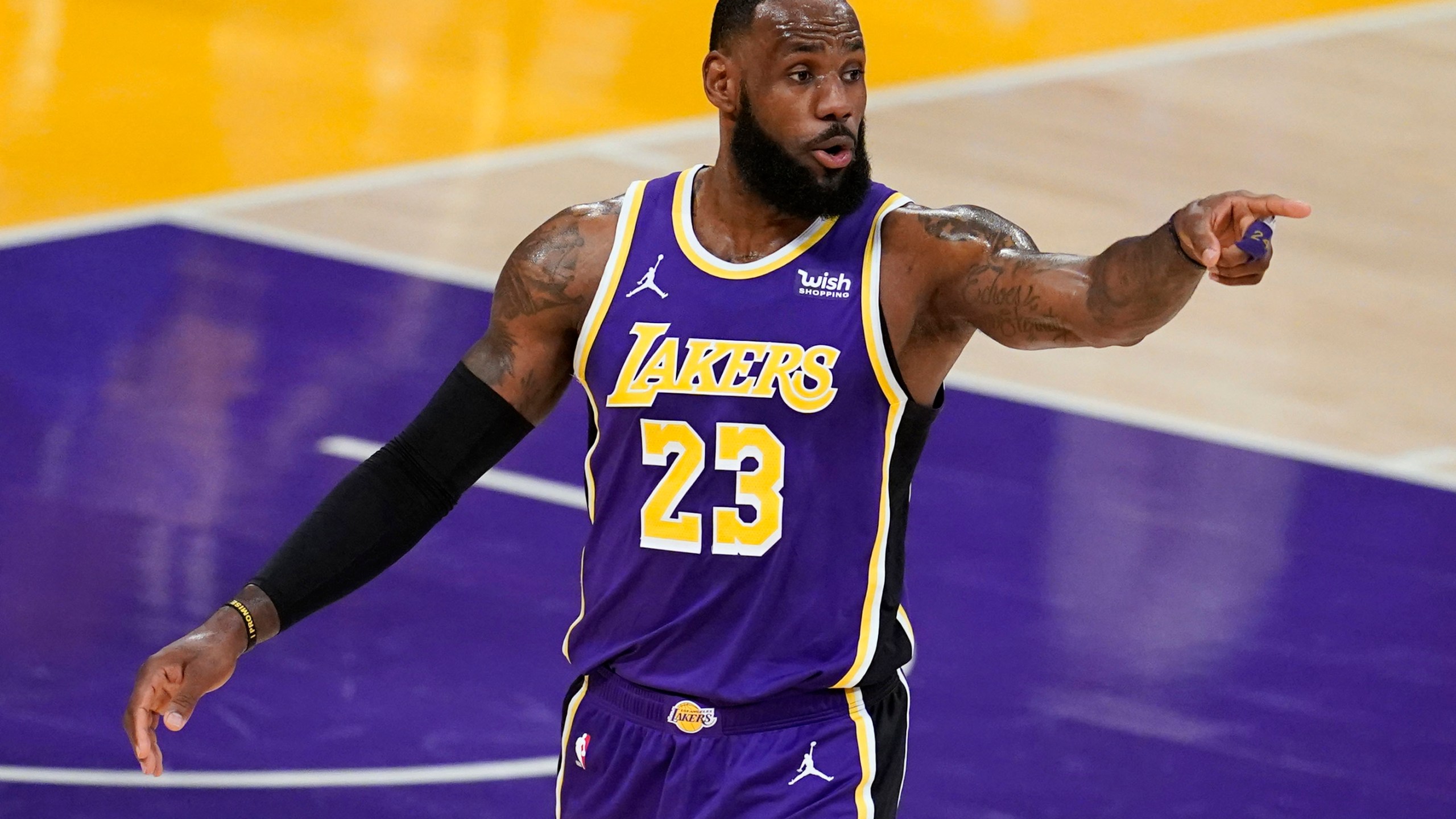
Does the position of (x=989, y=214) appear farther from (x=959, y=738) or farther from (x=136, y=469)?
(x=136, y=469)

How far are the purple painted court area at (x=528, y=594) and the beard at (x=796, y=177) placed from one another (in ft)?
9.70

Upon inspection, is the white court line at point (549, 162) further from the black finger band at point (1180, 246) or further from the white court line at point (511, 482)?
the black finger band at point (1180, 246)

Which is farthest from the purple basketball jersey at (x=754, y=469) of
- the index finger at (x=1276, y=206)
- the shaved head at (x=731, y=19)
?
the index finger at (x=1276, y=206)

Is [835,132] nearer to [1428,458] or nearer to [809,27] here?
[809,27]

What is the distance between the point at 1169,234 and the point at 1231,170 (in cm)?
1032

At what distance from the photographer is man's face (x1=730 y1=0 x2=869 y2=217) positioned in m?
5.00

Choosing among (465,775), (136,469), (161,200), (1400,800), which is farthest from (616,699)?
(161,200)

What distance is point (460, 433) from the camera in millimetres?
5328

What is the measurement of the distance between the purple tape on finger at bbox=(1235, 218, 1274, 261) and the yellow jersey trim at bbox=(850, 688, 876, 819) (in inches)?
56.2

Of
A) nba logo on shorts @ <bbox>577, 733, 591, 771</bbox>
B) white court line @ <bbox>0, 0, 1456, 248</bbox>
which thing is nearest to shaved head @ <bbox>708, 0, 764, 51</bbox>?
nba logo on shorts @ <bbox>577, 733, 591, 771</bbox>

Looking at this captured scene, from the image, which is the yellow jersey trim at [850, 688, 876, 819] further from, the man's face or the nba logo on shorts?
the man's face

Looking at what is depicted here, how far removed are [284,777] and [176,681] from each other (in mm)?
2642

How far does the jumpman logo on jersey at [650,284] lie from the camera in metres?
5.14

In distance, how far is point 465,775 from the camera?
7.57m
